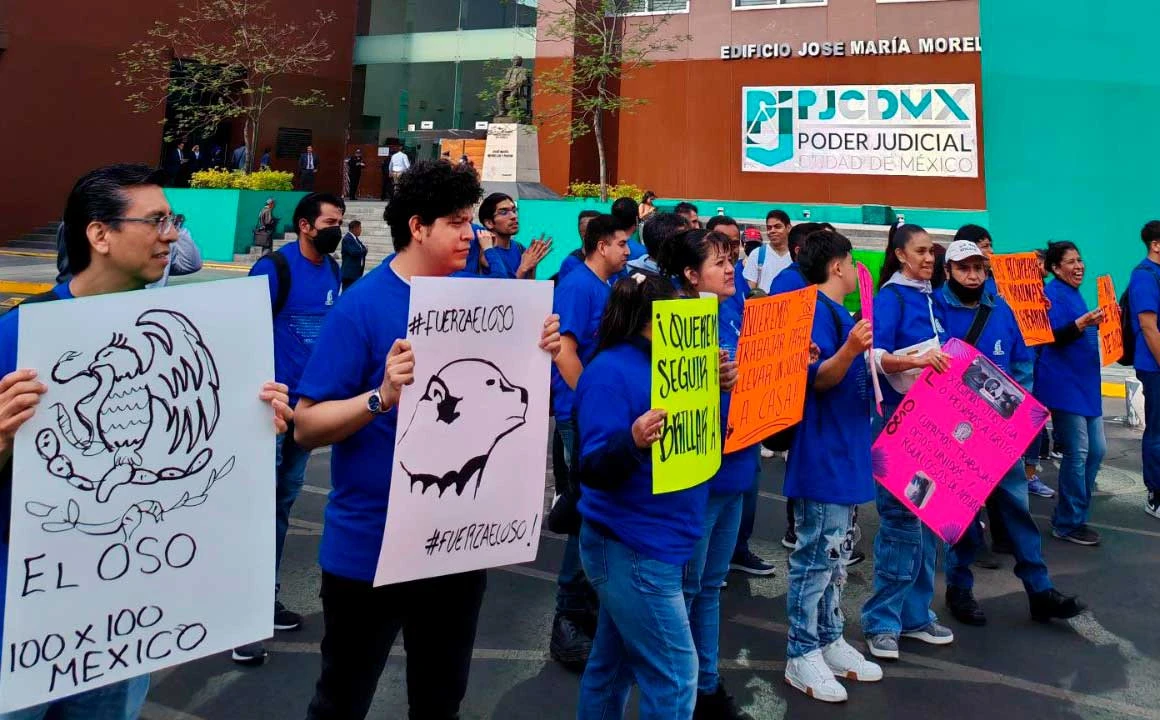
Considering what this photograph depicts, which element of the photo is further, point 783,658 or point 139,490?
point 783,658

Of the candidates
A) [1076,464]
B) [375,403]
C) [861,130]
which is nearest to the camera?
[375,403]

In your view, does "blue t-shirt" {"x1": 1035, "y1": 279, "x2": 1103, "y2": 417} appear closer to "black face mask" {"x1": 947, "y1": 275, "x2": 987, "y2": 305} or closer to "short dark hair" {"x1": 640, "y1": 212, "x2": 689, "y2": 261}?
"black face mask" {"x1": 947, "y1": 275, "x2": 987, "y2": 305}

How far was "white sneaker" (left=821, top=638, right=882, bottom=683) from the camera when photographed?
167 inches

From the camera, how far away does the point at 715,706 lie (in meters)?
3.67

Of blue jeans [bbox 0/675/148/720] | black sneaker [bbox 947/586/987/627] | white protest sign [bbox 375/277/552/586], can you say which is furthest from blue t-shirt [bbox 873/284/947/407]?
blue jeans [bbox 0/675/148/720]

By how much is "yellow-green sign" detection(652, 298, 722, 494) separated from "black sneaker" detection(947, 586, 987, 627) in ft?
8.85

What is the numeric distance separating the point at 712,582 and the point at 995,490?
2.29m

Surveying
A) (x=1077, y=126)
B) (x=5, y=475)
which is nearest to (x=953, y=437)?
(x=5, y=475)

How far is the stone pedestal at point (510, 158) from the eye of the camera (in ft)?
76.7

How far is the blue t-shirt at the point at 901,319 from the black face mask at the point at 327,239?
2812mm

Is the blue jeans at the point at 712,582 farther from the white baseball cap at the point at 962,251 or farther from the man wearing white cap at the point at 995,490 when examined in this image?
the white baseball cap at the point at 962,251

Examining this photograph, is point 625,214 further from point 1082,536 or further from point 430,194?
point 1082,536

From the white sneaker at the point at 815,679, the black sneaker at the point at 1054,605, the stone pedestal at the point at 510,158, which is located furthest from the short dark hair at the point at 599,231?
the stone pedestal at the point at 510,158

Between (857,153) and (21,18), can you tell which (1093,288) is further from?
(21,18)
